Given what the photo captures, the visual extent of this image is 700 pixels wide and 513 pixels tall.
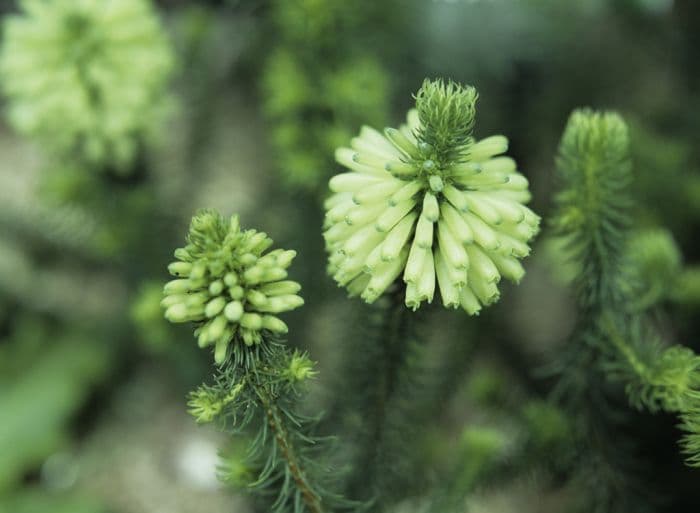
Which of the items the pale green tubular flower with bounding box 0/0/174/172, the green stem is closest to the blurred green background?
the pale green tubular flower with bounding box 0/0/174/172

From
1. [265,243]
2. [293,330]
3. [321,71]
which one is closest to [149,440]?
[293,330]

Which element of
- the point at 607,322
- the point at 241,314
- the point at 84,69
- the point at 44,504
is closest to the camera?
the point at 241,314

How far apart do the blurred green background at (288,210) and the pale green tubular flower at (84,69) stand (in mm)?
146

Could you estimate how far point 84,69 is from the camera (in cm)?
134

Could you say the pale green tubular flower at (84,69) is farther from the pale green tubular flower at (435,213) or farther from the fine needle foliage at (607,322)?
the fine needle foliage at (607,322)

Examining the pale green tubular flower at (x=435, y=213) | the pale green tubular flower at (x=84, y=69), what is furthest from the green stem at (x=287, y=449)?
the pale green tubular flower at (x=84, y=69)

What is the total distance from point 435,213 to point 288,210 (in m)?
0.89

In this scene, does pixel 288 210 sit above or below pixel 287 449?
above

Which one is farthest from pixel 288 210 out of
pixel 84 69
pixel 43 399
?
pixel 43 399

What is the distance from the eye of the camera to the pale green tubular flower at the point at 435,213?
2.43 feet

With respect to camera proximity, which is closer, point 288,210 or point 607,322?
point 607,322

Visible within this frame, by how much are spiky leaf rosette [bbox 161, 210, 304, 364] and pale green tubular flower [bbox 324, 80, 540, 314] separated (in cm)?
10

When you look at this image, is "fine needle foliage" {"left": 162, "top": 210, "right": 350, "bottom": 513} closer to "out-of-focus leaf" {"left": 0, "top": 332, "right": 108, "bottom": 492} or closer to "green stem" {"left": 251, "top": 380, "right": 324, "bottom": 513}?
"green stem" {"left": 251, "top": 380, "right": 324, "bottom": 513}

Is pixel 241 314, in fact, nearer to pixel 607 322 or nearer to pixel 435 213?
pixel 435 213
